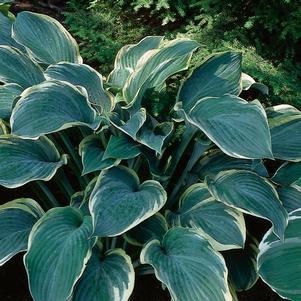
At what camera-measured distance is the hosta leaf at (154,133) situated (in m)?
1.61

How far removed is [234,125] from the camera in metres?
1.59

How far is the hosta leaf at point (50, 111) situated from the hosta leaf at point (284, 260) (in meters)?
0.63

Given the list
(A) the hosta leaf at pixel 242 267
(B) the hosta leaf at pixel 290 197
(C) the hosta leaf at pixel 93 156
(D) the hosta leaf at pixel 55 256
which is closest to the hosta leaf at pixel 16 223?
(D) the hosta leaf at pixel 55 256

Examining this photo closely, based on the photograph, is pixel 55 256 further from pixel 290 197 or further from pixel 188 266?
Answer: pixel 290 197

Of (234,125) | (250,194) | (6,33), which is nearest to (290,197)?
(250,194)

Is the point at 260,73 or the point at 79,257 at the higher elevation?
the point at 260,73

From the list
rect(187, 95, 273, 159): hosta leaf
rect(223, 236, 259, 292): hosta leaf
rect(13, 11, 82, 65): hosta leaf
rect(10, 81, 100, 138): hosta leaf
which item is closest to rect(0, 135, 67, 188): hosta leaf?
rect(10, 81, 100, 138): hosta leaf

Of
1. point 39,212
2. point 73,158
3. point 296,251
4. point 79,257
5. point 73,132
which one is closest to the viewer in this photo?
point 79,257

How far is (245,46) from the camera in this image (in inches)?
91.5

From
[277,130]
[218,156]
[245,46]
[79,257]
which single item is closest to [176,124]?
[218,156]

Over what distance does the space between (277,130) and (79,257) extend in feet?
2.67

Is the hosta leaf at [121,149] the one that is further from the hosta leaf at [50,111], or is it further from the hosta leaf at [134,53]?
the hosta leaf at [134,53]

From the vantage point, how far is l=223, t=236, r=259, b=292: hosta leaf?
1751mm

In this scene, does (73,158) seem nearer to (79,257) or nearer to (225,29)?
(79,257)
